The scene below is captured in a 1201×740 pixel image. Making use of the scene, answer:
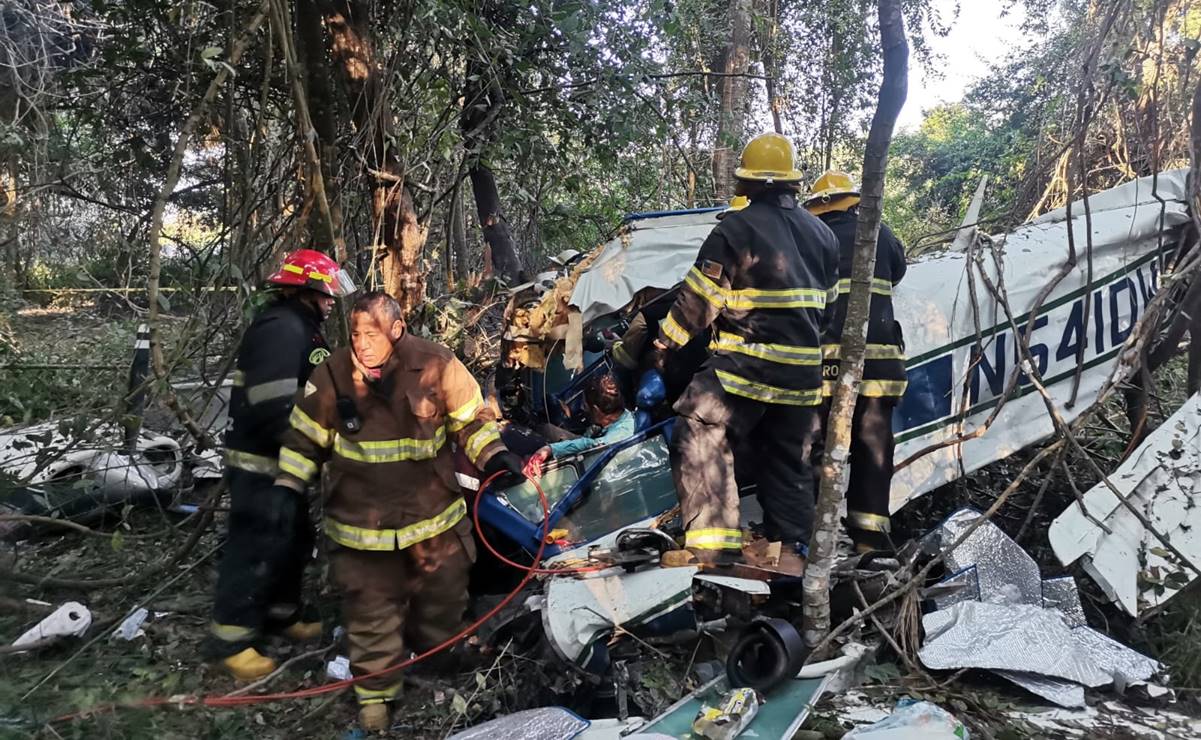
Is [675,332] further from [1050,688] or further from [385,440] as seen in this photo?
[1050,688]

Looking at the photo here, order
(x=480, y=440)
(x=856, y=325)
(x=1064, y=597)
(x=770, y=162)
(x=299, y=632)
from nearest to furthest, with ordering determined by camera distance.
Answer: (x=856, y=325), (x=480, y=440), (x=1064, y=597), (x=770, y=162), (x=299, y=632)

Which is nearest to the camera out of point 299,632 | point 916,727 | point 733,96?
point 916,727

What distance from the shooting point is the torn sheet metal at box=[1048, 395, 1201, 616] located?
321 centimetres

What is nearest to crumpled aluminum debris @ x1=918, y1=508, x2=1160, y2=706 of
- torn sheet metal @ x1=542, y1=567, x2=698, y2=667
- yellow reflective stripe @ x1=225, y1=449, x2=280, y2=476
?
torn sheet metal @ x1=542, y1=567, x2=698, y2=667

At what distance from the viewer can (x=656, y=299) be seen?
14.3 ft

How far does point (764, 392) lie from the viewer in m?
3.38

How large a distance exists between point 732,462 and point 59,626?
2.85 meters

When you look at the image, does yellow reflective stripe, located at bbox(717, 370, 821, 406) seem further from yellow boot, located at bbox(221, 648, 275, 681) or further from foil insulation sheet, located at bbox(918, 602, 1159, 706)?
yellow boot, located at bbox(221, 648, 275, 681)

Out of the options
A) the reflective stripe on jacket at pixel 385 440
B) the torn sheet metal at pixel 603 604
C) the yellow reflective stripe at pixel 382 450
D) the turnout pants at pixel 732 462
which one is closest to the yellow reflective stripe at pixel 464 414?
the reflective stripe on jacket at pixel 385 440

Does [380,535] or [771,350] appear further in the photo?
[771,350]

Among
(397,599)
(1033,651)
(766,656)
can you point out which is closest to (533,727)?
(766,656)

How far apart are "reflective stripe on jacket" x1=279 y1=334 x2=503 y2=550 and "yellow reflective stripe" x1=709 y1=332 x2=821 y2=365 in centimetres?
108

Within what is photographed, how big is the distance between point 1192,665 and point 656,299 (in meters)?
2.78

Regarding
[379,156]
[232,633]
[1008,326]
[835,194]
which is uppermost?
[379,156]
